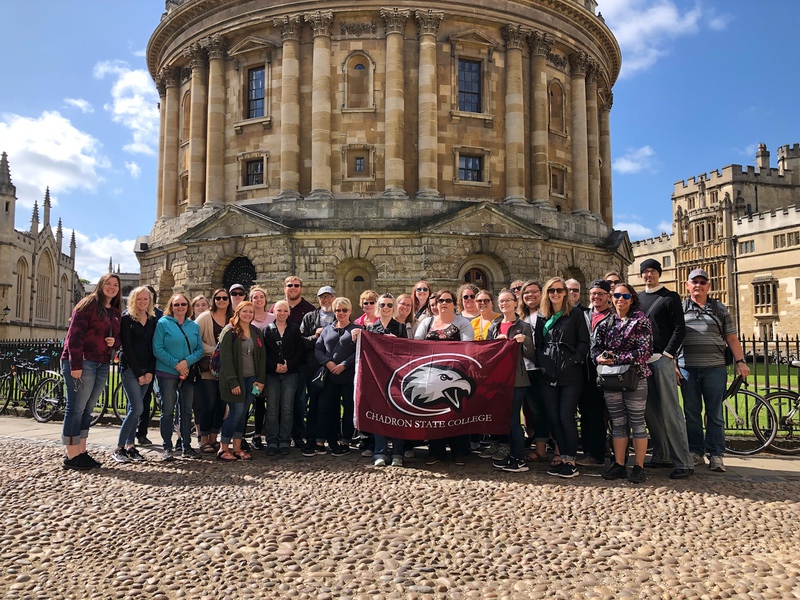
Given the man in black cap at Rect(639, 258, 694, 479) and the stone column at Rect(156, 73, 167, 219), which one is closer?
the man in black cap at Rect(639, 258, 694, 479)

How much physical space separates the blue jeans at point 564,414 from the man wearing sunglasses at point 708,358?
1.54 meters

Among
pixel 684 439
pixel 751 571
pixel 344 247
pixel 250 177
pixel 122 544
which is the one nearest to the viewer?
pixel 751 571

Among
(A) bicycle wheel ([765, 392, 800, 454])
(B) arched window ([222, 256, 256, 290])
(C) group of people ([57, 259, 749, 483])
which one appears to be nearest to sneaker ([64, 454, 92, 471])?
(C) group of people ([57, 259, 749, 483])

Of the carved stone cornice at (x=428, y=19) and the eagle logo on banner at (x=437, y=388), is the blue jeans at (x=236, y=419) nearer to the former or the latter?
the eagle logo on banner at (x=437, y=388)

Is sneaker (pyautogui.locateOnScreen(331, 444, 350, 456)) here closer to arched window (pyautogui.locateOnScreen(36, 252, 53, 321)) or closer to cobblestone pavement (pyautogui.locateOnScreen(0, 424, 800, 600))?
cobblestone pavement (pyautogui.locateOnScreen(0, 424, 800, 600))

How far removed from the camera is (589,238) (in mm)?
29453

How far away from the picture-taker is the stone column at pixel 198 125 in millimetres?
29391

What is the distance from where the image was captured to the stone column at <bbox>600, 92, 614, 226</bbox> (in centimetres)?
3519

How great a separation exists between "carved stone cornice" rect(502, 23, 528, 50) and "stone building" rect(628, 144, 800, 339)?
34.4 m

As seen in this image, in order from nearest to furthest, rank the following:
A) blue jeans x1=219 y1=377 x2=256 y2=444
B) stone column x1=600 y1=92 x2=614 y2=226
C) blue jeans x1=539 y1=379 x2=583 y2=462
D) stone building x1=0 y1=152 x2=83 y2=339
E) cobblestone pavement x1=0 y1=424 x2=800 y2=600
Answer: cobblestone pavement x1=0 y1=424 x2=800 y2=600 → blue jeans x1=539 y1=379 x2=583 y2=462 → blue jeans x1=219 y1=377 x2=256 y2=444 → stone column x1=600 y1=92 x2=614 y2=226 → stone building x1=0 y1=152 x2=83 y2=339

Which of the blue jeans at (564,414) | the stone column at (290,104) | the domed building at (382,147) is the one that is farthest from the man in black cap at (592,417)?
the stone column at (290,104)

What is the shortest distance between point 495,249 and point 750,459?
1700cm

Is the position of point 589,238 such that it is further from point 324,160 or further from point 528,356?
point 528,356

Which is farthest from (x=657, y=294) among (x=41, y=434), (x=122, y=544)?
(x=41, y=434)
